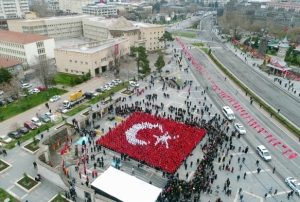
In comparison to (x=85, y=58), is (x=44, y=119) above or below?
below

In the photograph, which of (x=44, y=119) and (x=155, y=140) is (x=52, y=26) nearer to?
(x=44, y=119)

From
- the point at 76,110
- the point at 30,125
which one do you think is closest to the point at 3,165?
the point at 30,125

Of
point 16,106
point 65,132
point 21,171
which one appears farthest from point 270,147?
point 16,106

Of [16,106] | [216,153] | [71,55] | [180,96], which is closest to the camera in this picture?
[216,153]

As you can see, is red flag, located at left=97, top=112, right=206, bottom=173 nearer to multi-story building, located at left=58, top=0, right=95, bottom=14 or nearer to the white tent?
the white tent

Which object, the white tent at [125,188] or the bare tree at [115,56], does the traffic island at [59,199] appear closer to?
the white tent at [125,188]

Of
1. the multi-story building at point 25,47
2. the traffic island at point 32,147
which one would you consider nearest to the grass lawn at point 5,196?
the traffic island at point 32,147

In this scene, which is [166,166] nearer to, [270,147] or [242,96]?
[270,147]

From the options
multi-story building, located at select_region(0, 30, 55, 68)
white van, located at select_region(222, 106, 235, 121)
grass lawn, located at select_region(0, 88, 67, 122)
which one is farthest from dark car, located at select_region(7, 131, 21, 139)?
white van, located at select_region(222, 106, 235, 121)
